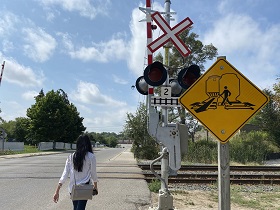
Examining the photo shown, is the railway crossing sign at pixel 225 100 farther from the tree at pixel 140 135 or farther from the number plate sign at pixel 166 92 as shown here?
the tree at pixel 140 135

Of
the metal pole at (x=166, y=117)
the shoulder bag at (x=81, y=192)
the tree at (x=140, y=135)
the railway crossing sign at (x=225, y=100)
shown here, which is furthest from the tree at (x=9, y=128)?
the railway crossing sign at (x=225, y=100)

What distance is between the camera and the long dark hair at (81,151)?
464 cm

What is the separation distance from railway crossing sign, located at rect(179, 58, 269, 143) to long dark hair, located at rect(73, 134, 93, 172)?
→ 5.82ft

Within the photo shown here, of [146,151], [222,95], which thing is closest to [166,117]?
[222,95]

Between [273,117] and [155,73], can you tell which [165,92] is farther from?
[273,117]

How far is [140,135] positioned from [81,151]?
22768 millimetres

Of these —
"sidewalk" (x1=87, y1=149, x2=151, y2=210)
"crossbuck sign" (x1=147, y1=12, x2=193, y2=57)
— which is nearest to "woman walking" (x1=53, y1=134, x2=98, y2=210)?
"crossbuck sign" (x1=147, y1=12, x2=193, y2=57)

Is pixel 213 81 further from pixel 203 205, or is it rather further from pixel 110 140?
pixel 110 140

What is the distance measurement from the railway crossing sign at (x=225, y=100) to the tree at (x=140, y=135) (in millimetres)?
A: 22613

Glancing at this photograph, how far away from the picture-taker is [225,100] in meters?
3.68

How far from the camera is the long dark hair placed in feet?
15.2

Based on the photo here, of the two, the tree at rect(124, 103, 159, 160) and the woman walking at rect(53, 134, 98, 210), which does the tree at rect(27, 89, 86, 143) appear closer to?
the tree at rect(124, 103, 159, 160)

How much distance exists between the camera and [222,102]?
3.67 metres

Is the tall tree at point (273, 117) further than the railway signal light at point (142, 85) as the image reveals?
Yes
